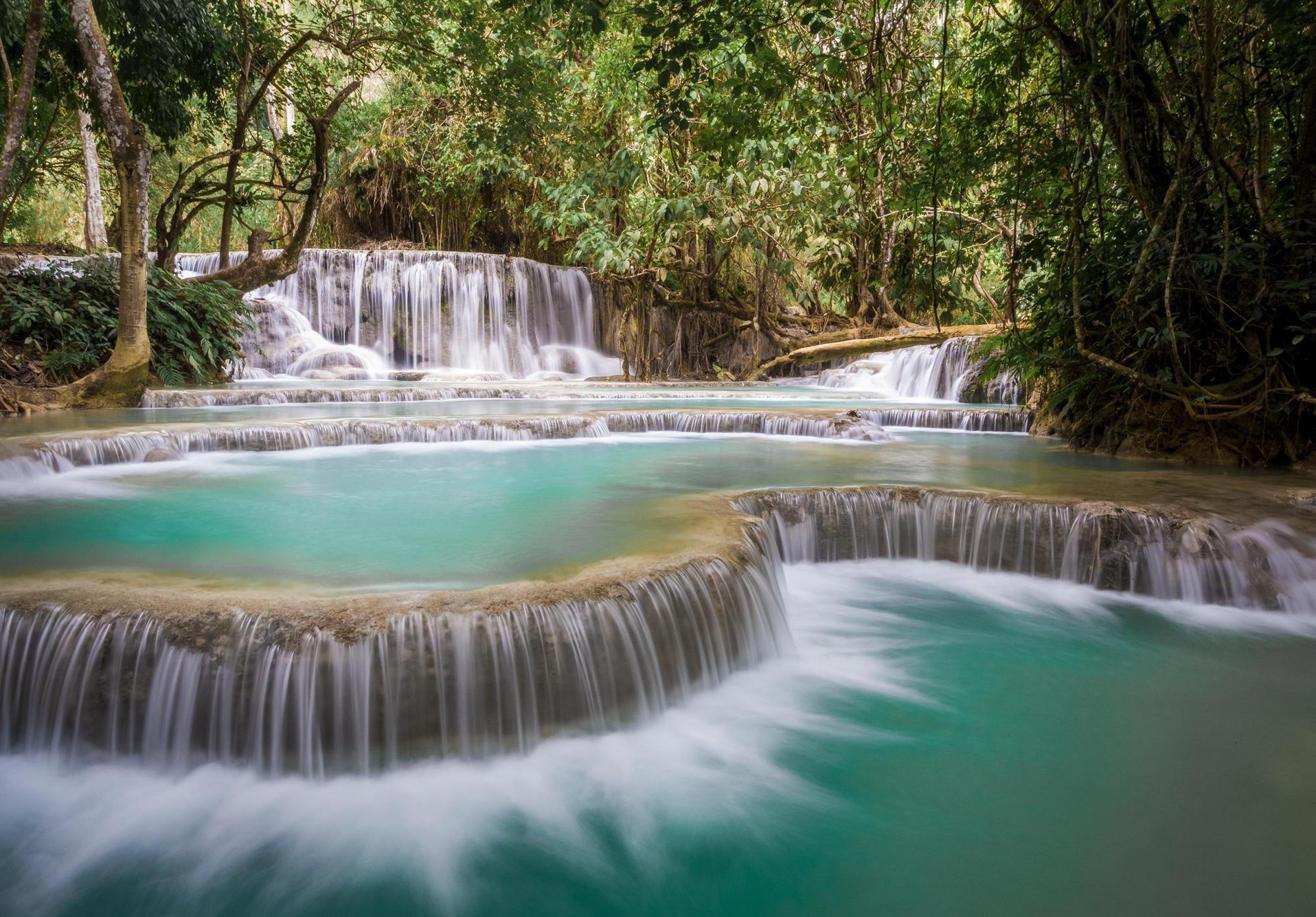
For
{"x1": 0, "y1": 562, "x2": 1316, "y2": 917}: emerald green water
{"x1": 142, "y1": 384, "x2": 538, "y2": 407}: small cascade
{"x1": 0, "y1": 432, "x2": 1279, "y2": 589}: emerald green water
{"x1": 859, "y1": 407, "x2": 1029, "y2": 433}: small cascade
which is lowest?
{"x1": 0, "y1": 562, "x2": 1316, "y2": 917}: emerald green water

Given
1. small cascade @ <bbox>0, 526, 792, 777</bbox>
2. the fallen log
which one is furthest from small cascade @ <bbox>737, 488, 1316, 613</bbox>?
the fallen log

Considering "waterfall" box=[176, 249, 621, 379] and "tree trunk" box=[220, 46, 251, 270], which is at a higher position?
"tree trunk" box=[220, 46, 251, 270]

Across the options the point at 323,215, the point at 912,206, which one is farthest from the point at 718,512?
the point at 323,215

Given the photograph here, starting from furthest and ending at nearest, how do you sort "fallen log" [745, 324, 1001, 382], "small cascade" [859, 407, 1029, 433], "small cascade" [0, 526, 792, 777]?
"fallen log" [745, 324, 1001, 382], "small cascade" [859, 407, 1029, 433], "small cascade" [0, 526, 792, 777]

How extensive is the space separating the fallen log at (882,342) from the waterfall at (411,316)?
Answer: 6585mm

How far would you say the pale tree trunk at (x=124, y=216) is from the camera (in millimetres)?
7258

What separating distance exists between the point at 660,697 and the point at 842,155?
5873 mm

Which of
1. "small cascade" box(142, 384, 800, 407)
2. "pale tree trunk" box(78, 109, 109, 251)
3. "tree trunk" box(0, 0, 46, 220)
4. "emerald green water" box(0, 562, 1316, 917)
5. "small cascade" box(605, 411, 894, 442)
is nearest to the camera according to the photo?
"emerald green water" box(0, 562, 1316, 917)

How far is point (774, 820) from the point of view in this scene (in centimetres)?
237

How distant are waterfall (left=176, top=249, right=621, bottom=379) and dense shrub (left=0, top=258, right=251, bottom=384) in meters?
3.52

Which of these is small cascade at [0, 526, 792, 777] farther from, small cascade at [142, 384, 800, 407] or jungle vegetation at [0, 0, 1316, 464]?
small cascade at [142, 384, 800, 407]

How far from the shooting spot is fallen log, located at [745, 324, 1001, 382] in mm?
11039

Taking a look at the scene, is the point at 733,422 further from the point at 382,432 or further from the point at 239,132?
the point at 239,132

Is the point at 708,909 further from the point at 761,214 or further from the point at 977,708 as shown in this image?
the point at 761,214
